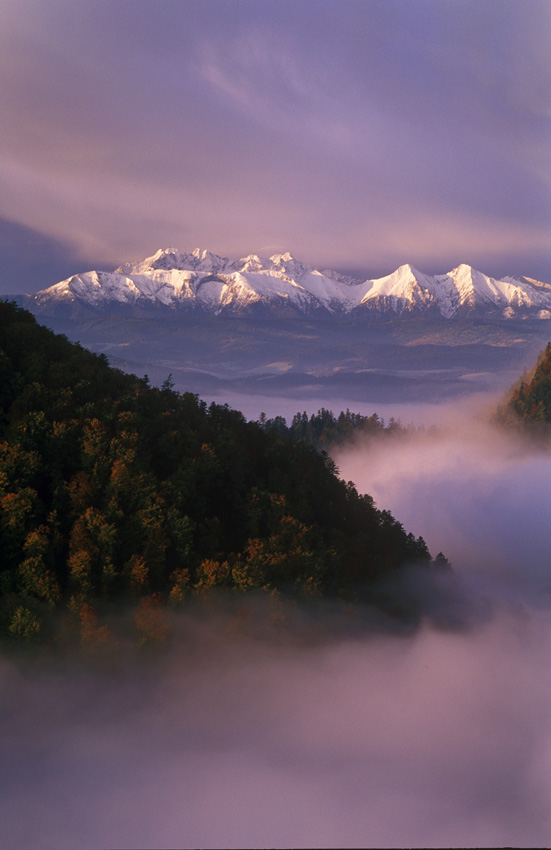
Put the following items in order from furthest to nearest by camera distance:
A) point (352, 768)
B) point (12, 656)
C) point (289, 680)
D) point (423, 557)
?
point (423, 557), point (289, 680), point (352, 768), point (12, 656)

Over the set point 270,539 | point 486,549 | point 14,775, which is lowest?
point 486,549

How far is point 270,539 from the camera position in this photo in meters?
51.2

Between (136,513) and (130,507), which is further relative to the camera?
(130,507)

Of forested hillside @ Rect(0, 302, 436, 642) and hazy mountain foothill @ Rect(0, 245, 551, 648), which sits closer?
hazy mountain foothill @ Rect(0, 245, 551, 648)

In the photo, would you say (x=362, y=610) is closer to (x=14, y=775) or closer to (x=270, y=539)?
(x=270, y=539)

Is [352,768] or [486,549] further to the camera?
[486,549]

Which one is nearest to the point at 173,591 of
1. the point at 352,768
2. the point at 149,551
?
the point at 149,551

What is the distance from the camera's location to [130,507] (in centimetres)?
4731

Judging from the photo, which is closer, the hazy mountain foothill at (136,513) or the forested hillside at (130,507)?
the hazy mountain foothill at (136,513)

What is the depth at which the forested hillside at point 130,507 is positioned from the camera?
4191 centimetres

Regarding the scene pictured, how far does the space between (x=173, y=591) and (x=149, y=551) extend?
3906 mm

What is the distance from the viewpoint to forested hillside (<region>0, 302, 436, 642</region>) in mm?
41906

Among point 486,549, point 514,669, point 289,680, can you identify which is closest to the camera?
point 289,680

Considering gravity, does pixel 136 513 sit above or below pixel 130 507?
below
